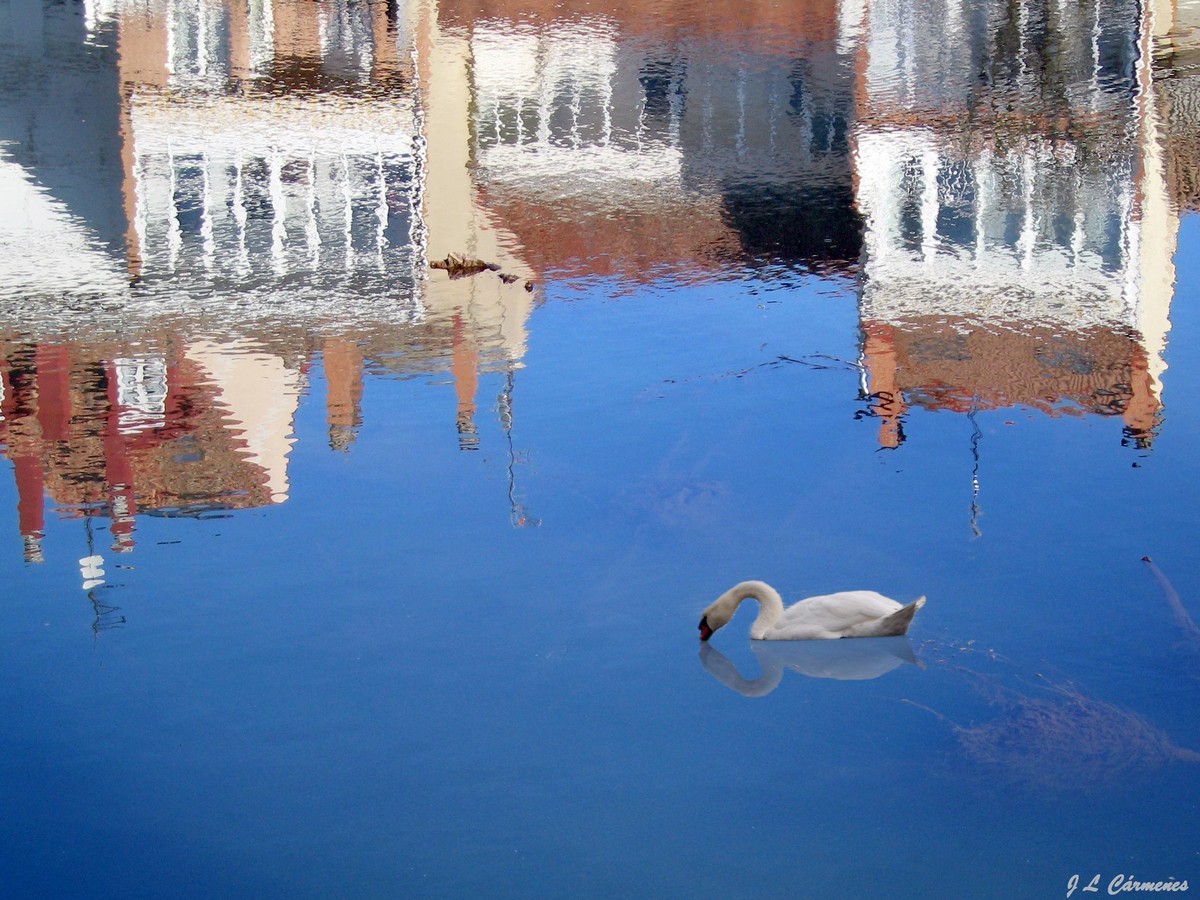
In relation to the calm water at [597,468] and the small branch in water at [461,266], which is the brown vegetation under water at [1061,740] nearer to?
the calm water at [597,468]

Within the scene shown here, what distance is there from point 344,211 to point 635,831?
677cm

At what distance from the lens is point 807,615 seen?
476cm

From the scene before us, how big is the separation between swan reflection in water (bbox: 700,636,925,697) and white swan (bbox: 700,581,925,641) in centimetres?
3

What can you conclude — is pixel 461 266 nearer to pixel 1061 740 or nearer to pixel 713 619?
pixel 713 619

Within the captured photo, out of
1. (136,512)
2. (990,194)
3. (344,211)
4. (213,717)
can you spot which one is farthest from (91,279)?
(990,194)

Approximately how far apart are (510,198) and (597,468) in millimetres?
4368

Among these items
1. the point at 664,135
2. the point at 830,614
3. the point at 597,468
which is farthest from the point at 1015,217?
the point at 830,614

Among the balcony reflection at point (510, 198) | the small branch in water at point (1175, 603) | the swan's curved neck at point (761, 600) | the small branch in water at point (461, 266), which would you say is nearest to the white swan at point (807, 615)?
the swan's curved neck at point (761, 600)

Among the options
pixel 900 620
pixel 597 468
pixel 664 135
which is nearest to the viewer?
pixel 900 620

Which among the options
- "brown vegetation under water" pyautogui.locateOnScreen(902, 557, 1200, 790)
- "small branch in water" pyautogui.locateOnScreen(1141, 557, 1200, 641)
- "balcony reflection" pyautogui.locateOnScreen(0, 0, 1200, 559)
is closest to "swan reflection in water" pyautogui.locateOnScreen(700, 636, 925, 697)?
"brown vegetation under water" pyautogui.locateOnScreen(902, 557, 1200, 790)

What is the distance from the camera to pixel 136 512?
19.2 ft

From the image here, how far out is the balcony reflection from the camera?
6.88 metres

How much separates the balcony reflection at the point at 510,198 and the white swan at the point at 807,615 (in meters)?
1.13

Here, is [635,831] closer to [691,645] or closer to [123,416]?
[691,645]
